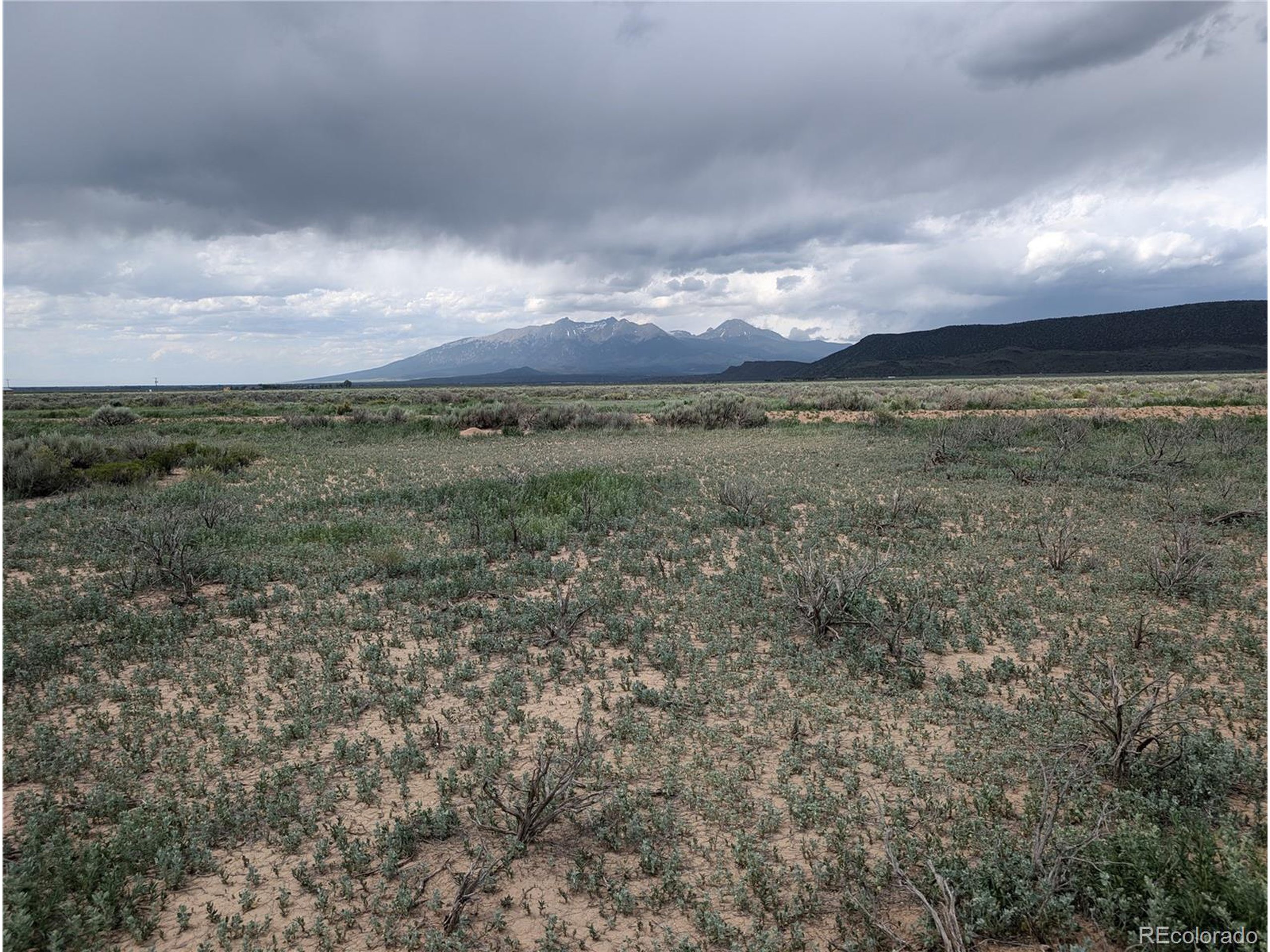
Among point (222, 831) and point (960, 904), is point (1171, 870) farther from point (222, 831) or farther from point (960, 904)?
point (222, 831)

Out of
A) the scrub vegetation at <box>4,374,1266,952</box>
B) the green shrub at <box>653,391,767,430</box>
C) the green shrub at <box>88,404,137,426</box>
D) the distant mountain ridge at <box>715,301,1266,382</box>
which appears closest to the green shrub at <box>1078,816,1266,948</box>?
the scrub vegetation at <box>4,374,1266,952</box>

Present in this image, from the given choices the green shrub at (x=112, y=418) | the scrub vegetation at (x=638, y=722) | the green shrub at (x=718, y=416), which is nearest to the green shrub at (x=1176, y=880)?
the scrub vegetation at (x=638, y=722)

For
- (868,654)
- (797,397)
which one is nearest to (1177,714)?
(868,654)

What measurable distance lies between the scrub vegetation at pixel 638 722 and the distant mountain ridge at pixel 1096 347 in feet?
419

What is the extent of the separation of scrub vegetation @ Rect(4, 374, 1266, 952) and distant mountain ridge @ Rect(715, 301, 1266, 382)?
128 meters

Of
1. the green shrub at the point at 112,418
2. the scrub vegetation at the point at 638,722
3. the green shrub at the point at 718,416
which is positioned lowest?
the scrub vegetation at the point at 638,722

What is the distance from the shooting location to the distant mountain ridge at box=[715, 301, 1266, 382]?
113 m

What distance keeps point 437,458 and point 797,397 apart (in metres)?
29.7

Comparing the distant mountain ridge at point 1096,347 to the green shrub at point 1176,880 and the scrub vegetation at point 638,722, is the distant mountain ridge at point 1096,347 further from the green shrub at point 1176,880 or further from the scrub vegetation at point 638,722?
the green shrub at point 1176,880

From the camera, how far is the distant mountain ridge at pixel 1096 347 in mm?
113000

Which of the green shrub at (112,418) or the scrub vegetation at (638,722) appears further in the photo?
the green shrub at (112,418)

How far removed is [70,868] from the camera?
3.90 m

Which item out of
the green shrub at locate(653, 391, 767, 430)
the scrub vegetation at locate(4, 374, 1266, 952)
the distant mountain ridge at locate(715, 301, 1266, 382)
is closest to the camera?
the scrub vegetation at locate(4, 374, 1266, 952)

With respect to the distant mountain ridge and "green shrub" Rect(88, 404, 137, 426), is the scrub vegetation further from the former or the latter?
the distant mountain ridge
